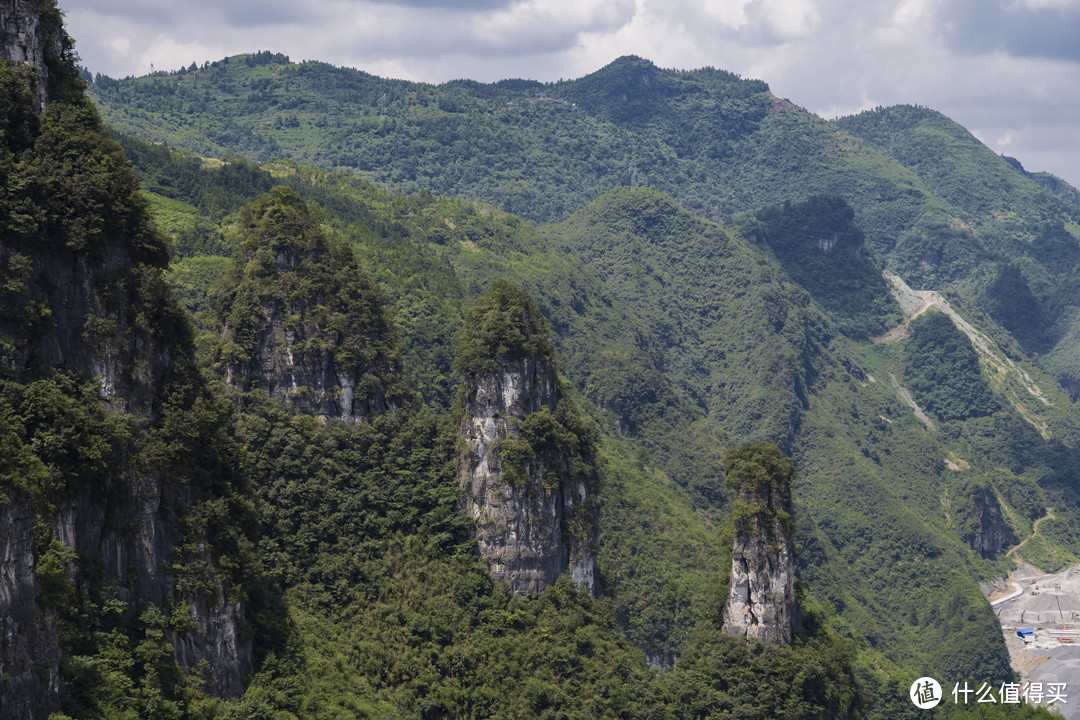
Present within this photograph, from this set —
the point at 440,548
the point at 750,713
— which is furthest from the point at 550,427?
the point at 750,713

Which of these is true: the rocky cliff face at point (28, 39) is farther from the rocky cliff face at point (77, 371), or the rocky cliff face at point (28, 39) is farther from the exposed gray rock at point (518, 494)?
the exposed gray rock at point (518, 494)

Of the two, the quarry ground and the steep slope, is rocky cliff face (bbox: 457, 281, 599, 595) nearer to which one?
the steep slope

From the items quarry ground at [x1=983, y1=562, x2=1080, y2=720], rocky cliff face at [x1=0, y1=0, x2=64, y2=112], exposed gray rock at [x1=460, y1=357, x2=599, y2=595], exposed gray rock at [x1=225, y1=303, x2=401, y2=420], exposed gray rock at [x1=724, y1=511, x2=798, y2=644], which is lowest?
quarry ground at [x1=983, y1=562, x2=1080, y2=720]

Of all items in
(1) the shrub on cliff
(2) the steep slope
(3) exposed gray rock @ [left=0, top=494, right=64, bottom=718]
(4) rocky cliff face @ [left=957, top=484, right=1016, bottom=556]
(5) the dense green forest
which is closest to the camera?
(3) exposed gray rock @ [left=0, top=494, right=64, bottom=718]

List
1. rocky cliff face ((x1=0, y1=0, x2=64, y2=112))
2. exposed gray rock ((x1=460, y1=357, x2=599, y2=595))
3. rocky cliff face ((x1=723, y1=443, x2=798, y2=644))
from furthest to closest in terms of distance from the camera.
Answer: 1. exposed gray rock ((x1=460, y1=357, x2=599, y2=595))
2. rocky cliff face ((x1=723, y1=443, x2=798, y2=644))
3. rocky cliff face ((x1=0, y1=0, x2=64, y2=112))

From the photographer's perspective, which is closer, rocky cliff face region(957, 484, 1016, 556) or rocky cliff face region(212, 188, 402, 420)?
rocky cliff face region(212, 188, 402, 420)

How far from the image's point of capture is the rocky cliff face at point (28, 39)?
145 ft

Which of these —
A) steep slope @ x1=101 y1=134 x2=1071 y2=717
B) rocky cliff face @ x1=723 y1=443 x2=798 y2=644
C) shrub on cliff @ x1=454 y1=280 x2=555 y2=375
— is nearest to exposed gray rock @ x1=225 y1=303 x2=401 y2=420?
steep slope @ x1=101 y1=134 x2=1071 y2=717

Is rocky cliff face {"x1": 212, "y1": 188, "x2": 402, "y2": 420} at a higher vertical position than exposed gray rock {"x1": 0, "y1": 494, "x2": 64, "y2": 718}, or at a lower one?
higher

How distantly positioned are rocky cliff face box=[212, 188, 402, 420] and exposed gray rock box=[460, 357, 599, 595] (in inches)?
278

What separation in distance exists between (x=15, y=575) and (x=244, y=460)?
49.2 ft

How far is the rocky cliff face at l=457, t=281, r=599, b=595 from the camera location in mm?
64500

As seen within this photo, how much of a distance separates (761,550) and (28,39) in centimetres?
4237

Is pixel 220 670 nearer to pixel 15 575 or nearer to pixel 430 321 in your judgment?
pixel 15 575
